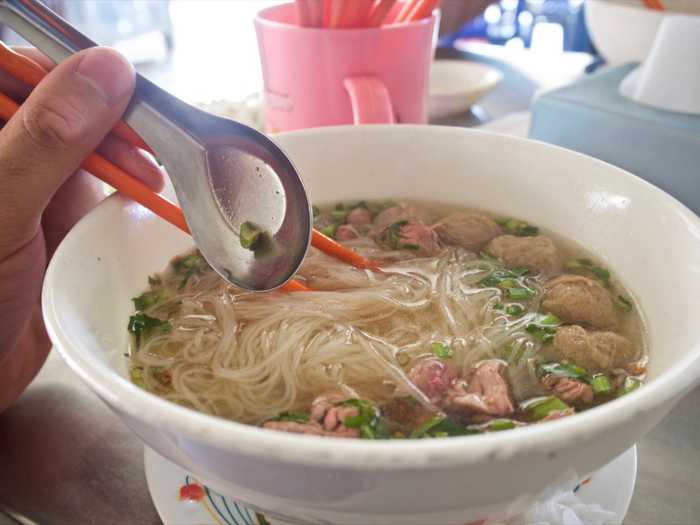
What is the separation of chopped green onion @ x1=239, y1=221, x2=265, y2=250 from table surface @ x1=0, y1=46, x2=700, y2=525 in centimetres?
51

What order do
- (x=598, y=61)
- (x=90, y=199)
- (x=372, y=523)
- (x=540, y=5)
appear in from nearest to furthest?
1. (x=372, y=523)
2. (x=90, y=199)
3. (x=598, y=61)
4. (x=540, y=5)

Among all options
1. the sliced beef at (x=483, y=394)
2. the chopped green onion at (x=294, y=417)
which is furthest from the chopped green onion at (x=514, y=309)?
the chopped green onion at (x=294, y=417)

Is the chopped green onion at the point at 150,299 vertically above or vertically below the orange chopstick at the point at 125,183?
Result: below

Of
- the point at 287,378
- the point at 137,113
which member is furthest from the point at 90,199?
the point at 287,378

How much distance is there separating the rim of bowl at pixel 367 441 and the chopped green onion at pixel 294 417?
1.13 ft

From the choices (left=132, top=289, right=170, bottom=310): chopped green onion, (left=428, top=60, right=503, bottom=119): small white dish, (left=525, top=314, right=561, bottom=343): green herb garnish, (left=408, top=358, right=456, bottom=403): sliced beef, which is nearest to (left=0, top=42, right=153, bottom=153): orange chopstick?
(left=132, top=289, right=170, bottom=310): chopped green onion

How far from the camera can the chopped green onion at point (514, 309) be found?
149 centimetres

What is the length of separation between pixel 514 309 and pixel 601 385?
1.03 feet

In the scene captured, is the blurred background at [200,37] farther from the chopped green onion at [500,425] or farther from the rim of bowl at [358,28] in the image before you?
the chopped green onion at [500,425]

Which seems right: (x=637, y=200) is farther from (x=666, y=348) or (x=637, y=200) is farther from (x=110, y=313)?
(x=110, y=313)

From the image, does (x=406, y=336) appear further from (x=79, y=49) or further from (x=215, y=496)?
(x=79, y=49)

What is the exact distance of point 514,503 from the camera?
0.84m

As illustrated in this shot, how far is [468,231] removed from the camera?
1747 mm

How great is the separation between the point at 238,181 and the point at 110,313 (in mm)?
383
